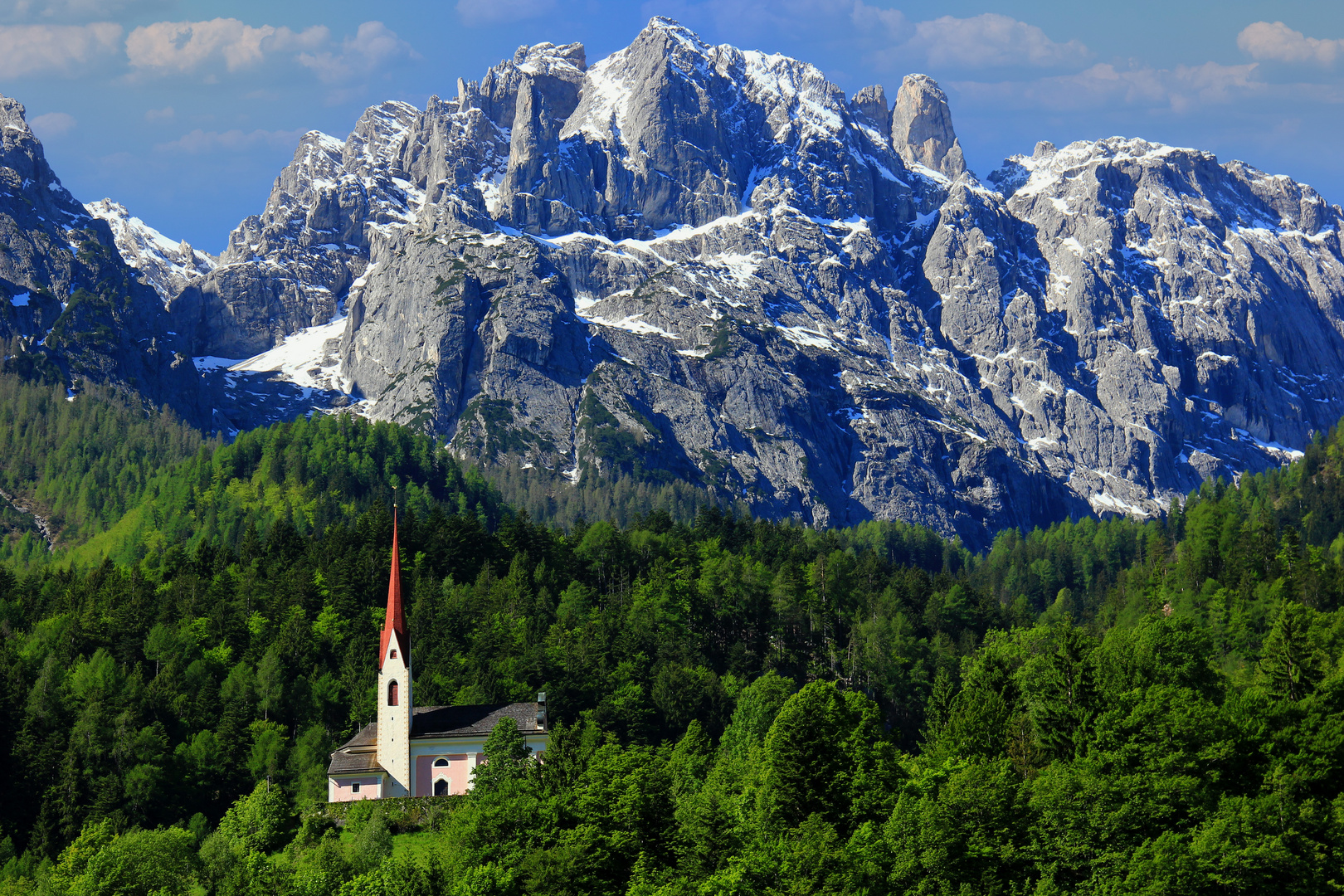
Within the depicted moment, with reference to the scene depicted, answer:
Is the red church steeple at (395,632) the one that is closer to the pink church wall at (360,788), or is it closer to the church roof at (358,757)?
the church roof at (358,757)

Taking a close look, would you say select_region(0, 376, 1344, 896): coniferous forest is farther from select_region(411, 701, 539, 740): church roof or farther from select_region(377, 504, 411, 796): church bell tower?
select_region(377, 504, 411, 796): church bell tower

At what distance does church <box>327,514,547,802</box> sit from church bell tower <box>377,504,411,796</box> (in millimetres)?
52

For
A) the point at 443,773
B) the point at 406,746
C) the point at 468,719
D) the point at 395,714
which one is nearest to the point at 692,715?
the point at 468,719

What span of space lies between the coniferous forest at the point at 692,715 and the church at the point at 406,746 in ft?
15.9

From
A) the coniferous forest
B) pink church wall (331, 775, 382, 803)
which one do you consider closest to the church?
pink church wall (331, 775, 382, 803)

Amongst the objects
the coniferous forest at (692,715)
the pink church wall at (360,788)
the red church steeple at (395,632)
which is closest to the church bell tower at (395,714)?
the red church steeple at (395,632)

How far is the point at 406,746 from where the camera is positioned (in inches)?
3516

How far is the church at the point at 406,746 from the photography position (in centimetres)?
8838

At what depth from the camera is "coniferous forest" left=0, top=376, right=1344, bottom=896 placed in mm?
63031

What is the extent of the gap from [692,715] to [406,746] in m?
32.4

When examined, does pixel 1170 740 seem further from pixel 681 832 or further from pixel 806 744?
pixel 681 832

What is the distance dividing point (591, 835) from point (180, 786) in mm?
44464

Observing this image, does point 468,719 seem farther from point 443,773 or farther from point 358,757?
point 358,757

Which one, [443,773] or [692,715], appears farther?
[692,715]
